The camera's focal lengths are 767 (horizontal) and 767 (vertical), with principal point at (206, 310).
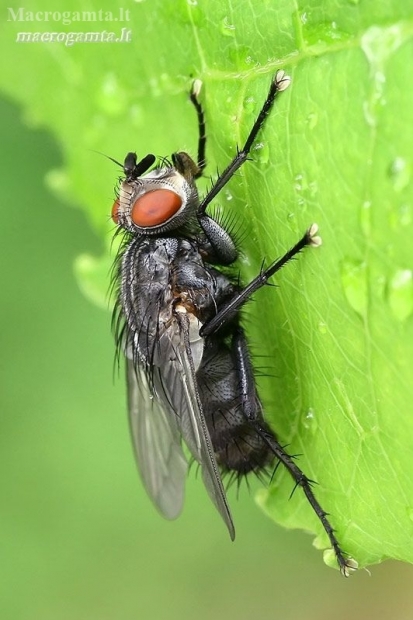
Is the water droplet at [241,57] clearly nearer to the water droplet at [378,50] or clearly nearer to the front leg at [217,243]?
the water droplet at [378,50]

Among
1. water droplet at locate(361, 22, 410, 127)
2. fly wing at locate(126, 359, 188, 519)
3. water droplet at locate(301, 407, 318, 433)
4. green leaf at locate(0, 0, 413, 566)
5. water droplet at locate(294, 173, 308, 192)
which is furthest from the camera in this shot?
fly wing at locate(126, 359, 188, 519)

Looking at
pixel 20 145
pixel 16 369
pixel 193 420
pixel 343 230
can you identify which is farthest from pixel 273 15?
pixel 16 369

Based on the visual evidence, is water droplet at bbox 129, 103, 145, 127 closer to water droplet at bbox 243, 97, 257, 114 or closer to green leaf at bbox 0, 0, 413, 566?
green leaf at bbox 0, 0, 413, 566

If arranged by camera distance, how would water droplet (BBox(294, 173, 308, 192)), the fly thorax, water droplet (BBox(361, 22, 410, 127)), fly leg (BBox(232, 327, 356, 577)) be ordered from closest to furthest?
water droplet (BBox(361, 22, 410, 127)), water droplet (BBox(294, 173, 308, 192)), fly leg (BBox(232, 327, 356, 577)), the fly thorax

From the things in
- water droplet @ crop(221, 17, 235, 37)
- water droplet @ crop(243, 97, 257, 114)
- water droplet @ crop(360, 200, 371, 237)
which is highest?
water droplet @ crop(221, 17, 235, 37)

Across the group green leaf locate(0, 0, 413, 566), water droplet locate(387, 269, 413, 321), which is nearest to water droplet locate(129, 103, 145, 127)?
green leaf locate(0, 0, 413, 566)

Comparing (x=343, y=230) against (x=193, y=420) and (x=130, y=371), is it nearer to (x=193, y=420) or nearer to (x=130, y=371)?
(x=193, y=420)

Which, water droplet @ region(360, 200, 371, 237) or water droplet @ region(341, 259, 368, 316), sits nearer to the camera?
water droplet @ region(360, 200, 371, 237)
